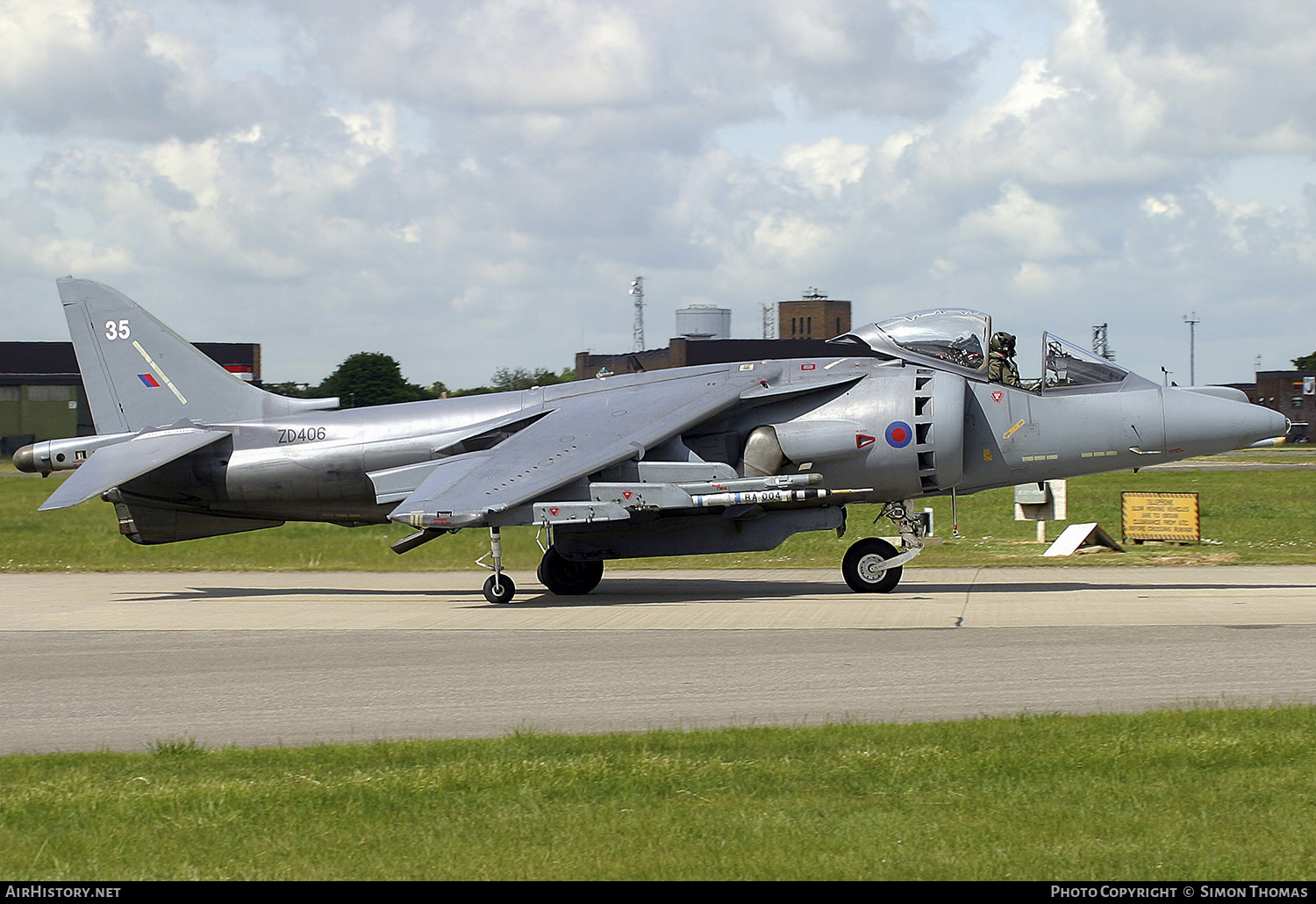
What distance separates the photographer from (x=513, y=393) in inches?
660

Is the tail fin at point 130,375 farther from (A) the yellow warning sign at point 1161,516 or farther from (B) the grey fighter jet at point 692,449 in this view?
(A) the yellow warning sign at point 1161,516

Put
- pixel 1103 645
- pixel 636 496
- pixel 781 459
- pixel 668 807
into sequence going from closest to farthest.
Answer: pixel 668 807, pixel 1103 645, pixel 636 496, pixel 781 459

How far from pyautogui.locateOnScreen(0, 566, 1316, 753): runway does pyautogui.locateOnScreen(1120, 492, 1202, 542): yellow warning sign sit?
4.65 m

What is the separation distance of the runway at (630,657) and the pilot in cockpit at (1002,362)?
275 cm

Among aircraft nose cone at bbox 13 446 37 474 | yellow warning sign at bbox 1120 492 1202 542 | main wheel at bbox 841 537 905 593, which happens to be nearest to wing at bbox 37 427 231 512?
aircraft nose cone at bbox 13 446 37 474

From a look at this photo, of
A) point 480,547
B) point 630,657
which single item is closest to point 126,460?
point 480,547

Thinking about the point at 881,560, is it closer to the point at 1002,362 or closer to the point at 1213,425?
the point at 1002,362

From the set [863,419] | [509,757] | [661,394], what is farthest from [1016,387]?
[509,757]

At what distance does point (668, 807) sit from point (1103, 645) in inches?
247

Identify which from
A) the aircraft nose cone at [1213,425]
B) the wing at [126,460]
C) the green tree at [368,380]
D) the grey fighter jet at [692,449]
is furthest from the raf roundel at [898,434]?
the green tree at [368,380]

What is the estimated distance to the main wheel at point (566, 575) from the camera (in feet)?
54.2

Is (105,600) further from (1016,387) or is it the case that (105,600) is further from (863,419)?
(1016,387)

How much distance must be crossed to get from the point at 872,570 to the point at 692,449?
9.18 ft

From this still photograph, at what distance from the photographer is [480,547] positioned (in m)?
22.1
